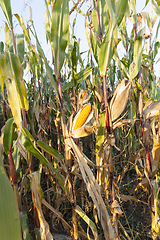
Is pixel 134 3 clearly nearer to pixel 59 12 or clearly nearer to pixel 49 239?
pixel 59 12

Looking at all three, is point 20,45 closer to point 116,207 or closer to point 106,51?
point 106,51

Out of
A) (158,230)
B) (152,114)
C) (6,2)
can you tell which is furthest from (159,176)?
(6,2)

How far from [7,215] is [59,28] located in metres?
0.66

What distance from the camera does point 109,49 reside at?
2.21 ft

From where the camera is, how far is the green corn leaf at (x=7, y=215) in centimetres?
20

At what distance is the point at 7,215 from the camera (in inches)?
8.0

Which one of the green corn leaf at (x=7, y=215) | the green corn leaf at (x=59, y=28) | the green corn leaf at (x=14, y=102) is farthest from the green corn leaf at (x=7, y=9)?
the green corn leaf at (x=7, y=215)

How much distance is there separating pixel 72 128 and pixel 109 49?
34cm

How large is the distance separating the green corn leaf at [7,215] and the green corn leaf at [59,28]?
58 centimetres

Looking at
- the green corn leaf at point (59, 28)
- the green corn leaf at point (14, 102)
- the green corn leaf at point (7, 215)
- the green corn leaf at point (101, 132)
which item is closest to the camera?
the green corn leaf at point (7, 215)

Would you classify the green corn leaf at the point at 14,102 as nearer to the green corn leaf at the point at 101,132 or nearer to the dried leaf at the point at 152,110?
the green corn leaf at the point at 101,132

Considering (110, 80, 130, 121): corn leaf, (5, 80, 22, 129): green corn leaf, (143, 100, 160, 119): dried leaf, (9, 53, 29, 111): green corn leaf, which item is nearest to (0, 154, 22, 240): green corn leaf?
(5, 80, 22, 129): green corn leaf

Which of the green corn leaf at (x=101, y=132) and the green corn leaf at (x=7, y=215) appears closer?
the green corn leaf at (x=7, y=215)

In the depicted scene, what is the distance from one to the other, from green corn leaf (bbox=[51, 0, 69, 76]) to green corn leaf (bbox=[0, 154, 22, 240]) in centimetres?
58
